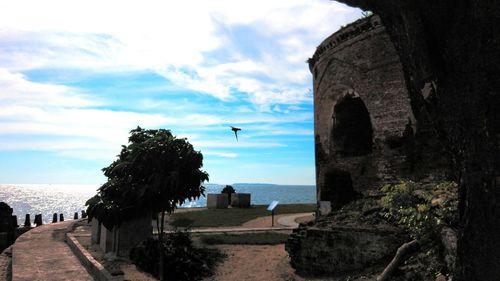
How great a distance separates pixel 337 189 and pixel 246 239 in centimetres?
646

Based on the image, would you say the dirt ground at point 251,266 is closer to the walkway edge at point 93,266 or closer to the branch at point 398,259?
the walkway edge at point 93,266

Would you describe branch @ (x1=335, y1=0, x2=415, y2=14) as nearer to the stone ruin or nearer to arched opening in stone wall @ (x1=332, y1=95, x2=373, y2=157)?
the stone ruin

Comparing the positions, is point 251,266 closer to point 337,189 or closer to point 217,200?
point 337,189

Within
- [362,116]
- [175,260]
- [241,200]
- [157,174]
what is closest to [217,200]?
[241,200]

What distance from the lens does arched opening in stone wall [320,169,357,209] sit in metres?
20.0

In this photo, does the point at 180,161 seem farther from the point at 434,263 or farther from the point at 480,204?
the point at 480,204

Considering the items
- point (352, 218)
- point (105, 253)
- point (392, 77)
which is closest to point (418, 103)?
point (352, 218)

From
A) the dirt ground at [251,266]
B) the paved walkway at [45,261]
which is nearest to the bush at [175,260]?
the dirt ground at [251,266]

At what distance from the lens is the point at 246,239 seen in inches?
646

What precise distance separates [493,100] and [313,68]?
20.8m

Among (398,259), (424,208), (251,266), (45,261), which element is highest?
(424,208)

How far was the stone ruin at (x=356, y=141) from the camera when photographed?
10.5 m

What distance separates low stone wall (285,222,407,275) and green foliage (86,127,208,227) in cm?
318

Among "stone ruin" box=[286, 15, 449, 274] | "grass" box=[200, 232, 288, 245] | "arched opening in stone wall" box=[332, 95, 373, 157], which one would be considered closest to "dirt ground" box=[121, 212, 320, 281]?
"grass" box=[200, 232, 288, 245]
